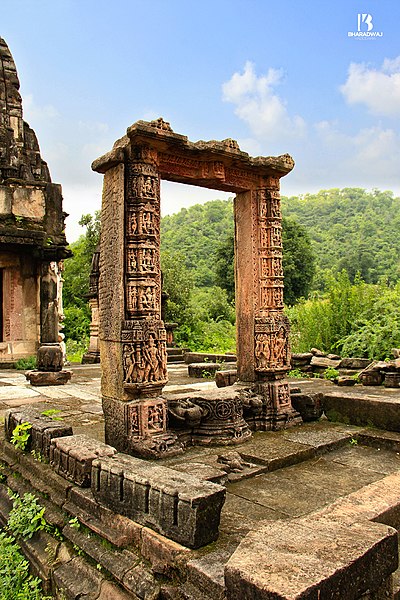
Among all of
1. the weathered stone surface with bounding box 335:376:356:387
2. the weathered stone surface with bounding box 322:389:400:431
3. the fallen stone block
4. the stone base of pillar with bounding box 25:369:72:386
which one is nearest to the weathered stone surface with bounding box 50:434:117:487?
the fallen stone block

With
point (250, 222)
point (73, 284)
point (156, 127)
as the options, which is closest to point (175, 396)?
point (250, 222)

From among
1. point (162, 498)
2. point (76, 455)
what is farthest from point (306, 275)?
point (162, 498)

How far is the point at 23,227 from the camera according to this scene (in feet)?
41.6

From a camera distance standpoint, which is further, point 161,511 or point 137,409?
point 137,409

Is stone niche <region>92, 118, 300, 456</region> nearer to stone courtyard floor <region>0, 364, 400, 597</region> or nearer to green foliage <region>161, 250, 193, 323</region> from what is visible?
stone courtyard floor <region>0, 364, 400, 597</region>

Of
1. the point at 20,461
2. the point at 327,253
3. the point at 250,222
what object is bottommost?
the point at 20,461

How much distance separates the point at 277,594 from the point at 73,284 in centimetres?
2775

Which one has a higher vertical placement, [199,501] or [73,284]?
[73,284]

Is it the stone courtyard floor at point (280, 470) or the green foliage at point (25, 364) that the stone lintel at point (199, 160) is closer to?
the stone courtyard floor at point (280, 470)

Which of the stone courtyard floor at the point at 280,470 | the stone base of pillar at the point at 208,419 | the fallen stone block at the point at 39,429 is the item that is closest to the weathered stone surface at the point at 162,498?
the stone courtyard floor at the point at 280,470

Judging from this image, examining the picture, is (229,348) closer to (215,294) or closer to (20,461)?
(215,294)

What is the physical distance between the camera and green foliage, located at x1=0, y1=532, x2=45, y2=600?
3.38m

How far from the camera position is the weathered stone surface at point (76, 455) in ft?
12.1

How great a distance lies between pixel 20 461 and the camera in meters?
4.67
